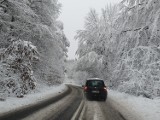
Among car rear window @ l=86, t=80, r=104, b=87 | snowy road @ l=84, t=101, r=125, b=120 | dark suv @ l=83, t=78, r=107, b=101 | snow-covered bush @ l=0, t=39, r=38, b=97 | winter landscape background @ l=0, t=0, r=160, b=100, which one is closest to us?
snowy road @ l=84, t=101, r=125, b=120

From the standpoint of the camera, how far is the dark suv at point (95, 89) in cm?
2144

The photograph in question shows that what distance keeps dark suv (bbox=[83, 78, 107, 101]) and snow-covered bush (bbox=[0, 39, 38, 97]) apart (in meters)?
5.42

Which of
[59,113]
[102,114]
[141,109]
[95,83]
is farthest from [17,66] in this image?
[141,109]

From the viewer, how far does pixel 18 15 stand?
18797 millimetres

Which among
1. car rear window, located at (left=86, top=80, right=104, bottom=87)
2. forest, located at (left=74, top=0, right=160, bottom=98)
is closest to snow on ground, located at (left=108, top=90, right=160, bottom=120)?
forest, located at (left=74, top=0, right=160, bottom=98)

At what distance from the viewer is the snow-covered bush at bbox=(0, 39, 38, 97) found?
1722cm

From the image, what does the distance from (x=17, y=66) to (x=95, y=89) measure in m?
6.94

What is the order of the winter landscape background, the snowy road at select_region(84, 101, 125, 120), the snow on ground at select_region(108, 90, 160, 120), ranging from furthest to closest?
the winter landscape background < the snow on ground at select_region(108, 90, 160, 120) < the snowy road at select_region(84, 101, 125, 120)

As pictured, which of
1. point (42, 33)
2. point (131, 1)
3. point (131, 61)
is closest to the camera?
point (131, 1)

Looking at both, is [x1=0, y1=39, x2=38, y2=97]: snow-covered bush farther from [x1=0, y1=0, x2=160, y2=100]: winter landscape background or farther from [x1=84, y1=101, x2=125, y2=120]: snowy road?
[x1=84, y1=101, x2=125, y2=120]: snowy road

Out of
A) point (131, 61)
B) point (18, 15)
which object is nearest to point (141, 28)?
point (131, 61)

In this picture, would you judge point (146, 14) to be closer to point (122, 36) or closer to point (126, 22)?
point (126, 22)

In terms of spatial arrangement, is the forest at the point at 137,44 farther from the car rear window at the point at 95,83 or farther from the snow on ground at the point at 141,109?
the snow on ground at the point at 141,109

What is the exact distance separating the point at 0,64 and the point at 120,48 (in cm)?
805
